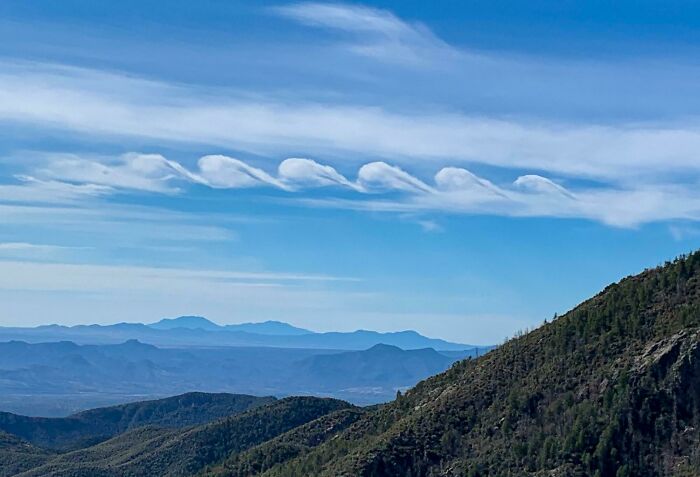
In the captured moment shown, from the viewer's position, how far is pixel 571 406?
90312 mm

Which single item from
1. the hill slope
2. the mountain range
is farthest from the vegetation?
the hill slope

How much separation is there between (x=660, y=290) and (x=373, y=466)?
36.6 m

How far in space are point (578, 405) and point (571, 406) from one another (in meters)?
1.35

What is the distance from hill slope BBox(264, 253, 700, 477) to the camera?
83.2 meters

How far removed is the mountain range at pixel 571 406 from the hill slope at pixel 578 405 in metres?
0.12

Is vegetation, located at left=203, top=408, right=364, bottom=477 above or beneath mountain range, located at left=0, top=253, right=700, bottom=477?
beneath

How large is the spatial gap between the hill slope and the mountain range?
123mm

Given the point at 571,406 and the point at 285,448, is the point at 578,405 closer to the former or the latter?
the point at 571,406

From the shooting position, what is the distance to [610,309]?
99625 mm

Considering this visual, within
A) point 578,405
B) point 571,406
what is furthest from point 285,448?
point 578,405

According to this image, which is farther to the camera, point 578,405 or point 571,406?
point 571,406

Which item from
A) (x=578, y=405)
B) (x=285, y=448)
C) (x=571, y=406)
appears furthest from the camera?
(x=285, y=448)

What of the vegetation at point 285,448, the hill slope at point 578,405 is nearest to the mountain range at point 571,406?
the hill slope at point 578,405

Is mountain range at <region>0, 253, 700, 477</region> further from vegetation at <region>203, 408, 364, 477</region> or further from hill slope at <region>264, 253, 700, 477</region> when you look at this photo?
vegetation at <region>203, 408, 364, 477</region>
